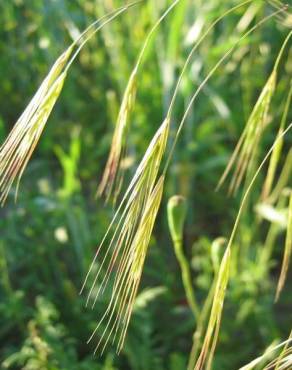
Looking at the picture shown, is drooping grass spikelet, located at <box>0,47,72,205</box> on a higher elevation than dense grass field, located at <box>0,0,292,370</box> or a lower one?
higher

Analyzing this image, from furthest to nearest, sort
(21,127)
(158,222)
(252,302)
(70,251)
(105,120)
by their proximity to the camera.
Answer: (105,120) < (158,222) < (70,251) < (252,302) < (21,127)

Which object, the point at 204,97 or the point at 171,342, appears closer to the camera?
the point at 171,342

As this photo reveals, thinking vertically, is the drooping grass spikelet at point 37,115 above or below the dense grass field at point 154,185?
above

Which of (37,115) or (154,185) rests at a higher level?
(37,115)

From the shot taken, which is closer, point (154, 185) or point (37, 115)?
point (37, 115)

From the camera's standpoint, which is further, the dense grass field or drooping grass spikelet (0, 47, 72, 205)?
the dense grass field

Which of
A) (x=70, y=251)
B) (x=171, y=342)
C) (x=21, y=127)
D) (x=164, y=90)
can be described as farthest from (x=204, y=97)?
(x=21, y=127)

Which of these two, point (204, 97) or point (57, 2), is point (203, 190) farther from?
point (57, 2)

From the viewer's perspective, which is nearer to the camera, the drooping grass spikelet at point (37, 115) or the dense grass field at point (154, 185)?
the drooping grass spikelet at point (37, 115)
